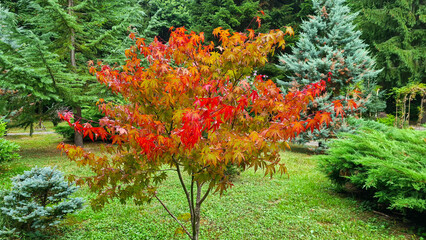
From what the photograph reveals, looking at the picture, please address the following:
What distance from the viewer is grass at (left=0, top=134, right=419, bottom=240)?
3.45 m

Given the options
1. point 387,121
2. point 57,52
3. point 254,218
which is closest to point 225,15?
point 57,52

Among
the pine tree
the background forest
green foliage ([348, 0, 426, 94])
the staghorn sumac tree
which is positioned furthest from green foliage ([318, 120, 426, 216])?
green foliage ([348, 0, 426, 94])

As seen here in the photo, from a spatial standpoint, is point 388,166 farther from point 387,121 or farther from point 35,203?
point 387,121

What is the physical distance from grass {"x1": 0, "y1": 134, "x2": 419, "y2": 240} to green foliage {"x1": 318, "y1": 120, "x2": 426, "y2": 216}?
459 millimetres

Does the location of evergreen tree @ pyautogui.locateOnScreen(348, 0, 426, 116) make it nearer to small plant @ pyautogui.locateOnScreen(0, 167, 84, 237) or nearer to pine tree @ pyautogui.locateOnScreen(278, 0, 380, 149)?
pine tree @ pyautogui.locateOnScreen(278, 0, 380, 149)

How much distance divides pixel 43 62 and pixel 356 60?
1034cm

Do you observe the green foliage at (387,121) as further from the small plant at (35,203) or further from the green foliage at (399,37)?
the small plant at (35,203)

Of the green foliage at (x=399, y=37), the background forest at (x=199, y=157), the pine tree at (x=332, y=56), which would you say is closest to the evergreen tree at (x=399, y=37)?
the green foliage at (x=399, y=37)

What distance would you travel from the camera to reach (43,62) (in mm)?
6762

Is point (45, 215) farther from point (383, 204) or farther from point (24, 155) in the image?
point (24, 155)

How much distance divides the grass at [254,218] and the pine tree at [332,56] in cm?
538

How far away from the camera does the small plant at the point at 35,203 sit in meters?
2.98

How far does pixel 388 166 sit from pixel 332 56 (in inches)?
279

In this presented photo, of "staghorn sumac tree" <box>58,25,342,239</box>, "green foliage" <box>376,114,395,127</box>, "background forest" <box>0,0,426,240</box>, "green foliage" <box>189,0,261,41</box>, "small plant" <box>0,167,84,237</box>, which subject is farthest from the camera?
"green foliage" <box>189,0,261,41</box>
